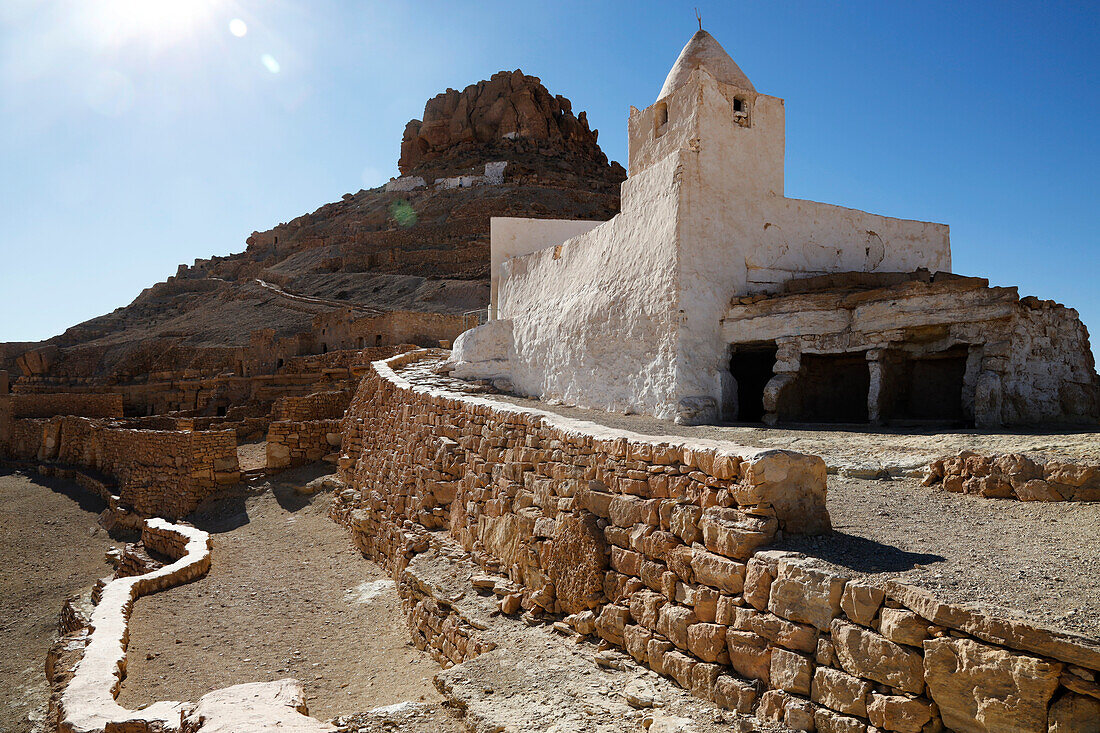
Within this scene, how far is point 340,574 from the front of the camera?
930 cm

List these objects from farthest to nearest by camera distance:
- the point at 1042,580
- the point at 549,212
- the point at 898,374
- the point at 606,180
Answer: the point at 606,180 < the point at 549,212 < the point at 898,374 < the point at 1042,580

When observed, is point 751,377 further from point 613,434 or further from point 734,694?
point 734,694

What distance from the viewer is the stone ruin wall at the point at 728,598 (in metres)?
2.52

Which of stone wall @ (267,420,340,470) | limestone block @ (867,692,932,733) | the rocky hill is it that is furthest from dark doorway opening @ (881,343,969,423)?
the rocky hill

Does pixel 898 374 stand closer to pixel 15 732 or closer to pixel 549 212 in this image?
pixel 15 732

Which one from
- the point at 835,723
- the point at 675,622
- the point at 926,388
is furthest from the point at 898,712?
the point at 926,388

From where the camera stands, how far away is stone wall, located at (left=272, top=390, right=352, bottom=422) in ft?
50.8

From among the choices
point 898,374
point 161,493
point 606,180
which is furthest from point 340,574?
point 606,180

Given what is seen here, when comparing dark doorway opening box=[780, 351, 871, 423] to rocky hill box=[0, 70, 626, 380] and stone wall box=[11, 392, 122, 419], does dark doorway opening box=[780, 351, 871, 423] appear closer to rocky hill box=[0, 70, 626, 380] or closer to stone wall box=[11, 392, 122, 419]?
rocky hill box=[0, 70, 626, 380]

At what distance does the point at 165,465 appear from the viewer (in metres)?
14.1

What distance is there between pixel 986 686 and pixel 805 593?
0.85 metres

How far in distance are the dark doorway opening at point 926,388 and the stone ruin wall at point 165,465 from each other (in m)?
12.1

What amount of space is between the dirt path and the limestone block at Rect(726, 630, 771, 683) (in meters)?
2.90

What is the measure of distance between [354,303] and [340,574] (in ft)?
93.8
